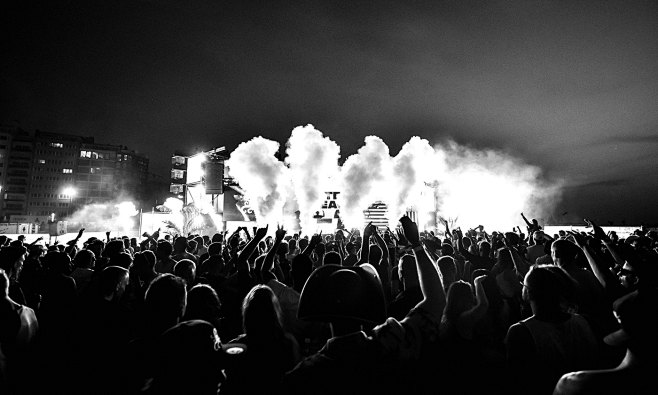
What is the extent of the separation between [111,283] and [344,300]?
2.84 meters

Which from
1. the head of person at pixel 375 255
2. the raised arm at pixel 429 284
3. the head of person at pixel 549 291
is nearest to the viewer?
the head of person at pixel 549 291

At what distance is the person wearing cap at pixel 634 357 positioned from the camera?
164 cm

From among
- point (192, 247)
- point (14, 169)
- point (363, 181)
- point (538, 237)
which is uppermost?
point (14, 169)

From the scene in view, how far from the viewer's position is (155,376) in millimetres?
2336

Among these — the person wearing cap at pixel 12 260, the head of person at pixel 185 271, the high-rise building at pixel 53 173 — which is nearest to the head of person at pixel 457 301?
the head of person at pixel 185 271

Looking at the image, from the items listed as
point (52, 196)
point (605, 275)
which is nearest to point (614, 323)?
point (605, 275)

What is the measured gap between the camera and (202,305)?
11.1 feet

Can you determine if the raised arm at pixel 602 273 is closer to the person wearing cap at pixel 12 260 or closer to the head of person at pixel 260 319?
the head of person at pixel 260 319

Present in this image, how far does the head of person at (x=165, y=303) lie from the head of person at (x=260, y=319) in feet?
2.13

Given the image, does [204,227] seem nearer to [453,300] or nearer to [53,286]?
[53,286]

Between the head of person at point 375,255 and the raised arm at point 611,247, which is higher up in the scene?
the raised arm at point 611,247

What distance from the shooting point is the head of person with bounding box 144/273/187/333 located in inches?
102

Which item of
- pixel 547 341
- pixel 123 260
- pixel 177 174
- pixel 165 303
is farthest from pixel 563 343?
pixel 177 174

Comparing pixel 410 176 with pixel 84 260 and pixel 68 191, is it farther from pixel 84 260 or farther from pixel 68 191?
pixel 68 191
